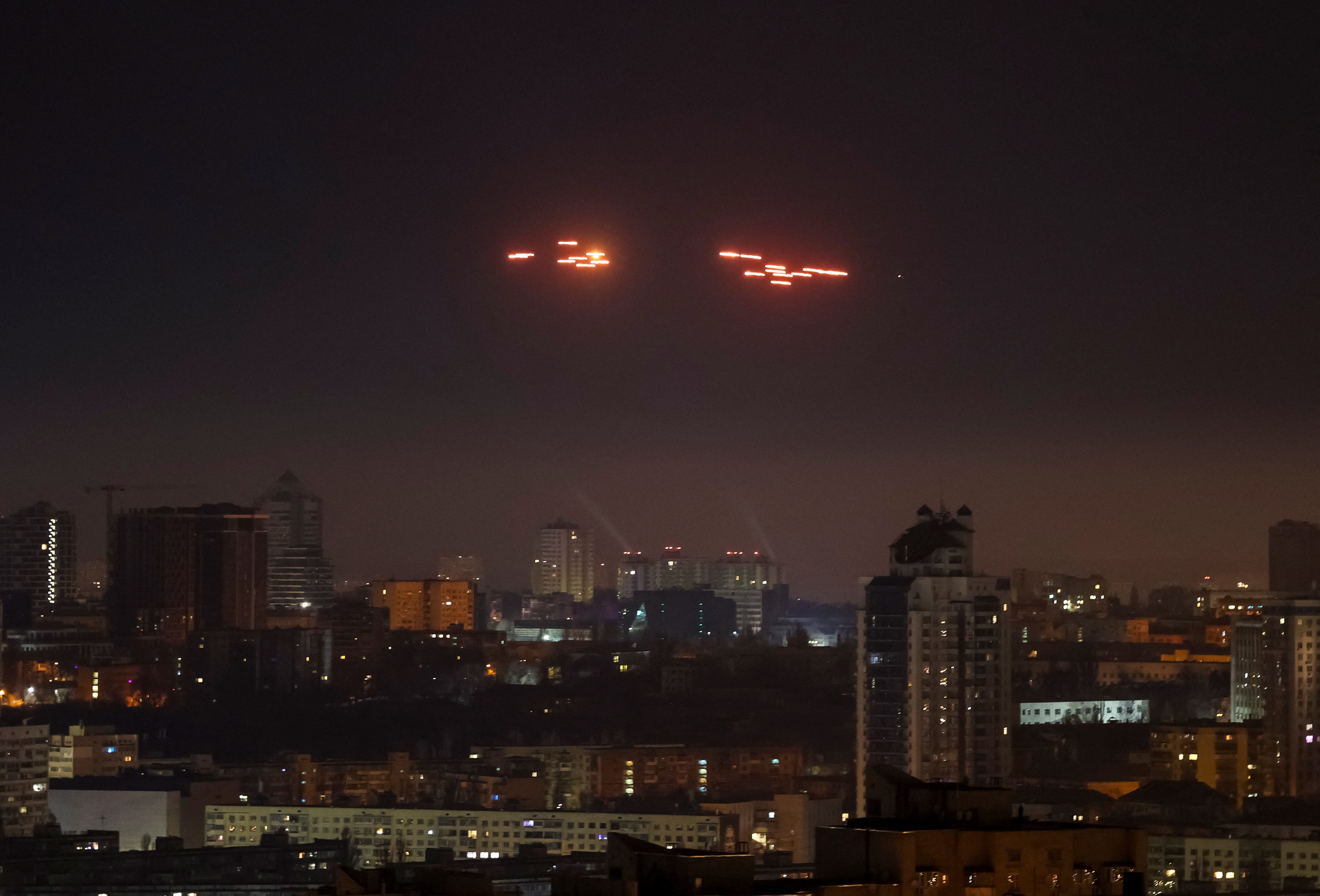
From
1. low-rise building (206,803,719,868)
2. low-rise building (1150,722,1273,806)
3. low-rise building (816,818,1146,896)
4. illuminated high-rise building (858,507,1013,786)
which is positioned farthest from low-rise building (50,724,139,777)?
low-rise building (816,818,1146,896)

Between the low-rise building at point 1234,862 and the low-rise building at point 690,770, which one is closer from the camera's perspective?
the low-rise building at point 1234,862

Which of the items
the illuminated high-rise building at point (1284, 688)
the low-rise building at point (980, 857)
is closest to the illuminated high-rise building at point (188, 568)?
the illuminated high-rise building at point (1284, 688)

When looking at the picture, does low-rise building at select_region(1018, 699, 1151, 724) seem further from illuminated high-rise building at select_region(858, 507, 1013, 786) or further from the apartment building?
the apartment building

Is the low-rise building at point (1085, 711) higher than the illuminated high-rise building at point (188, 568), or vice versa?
the illuminated high-rise building at point (188, 568)

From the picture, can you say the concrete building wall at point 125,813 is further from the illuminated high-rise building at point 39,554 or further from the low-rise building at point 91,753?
the illuminated high-rise building at point 39,554

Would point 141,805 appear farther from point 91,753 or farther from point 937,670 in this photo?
point 937,670

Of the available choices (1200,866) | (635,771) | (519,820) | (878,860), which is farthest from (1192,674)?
(878,860)

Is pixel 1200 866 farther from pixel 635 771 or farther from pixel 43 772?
pixel 43 772
